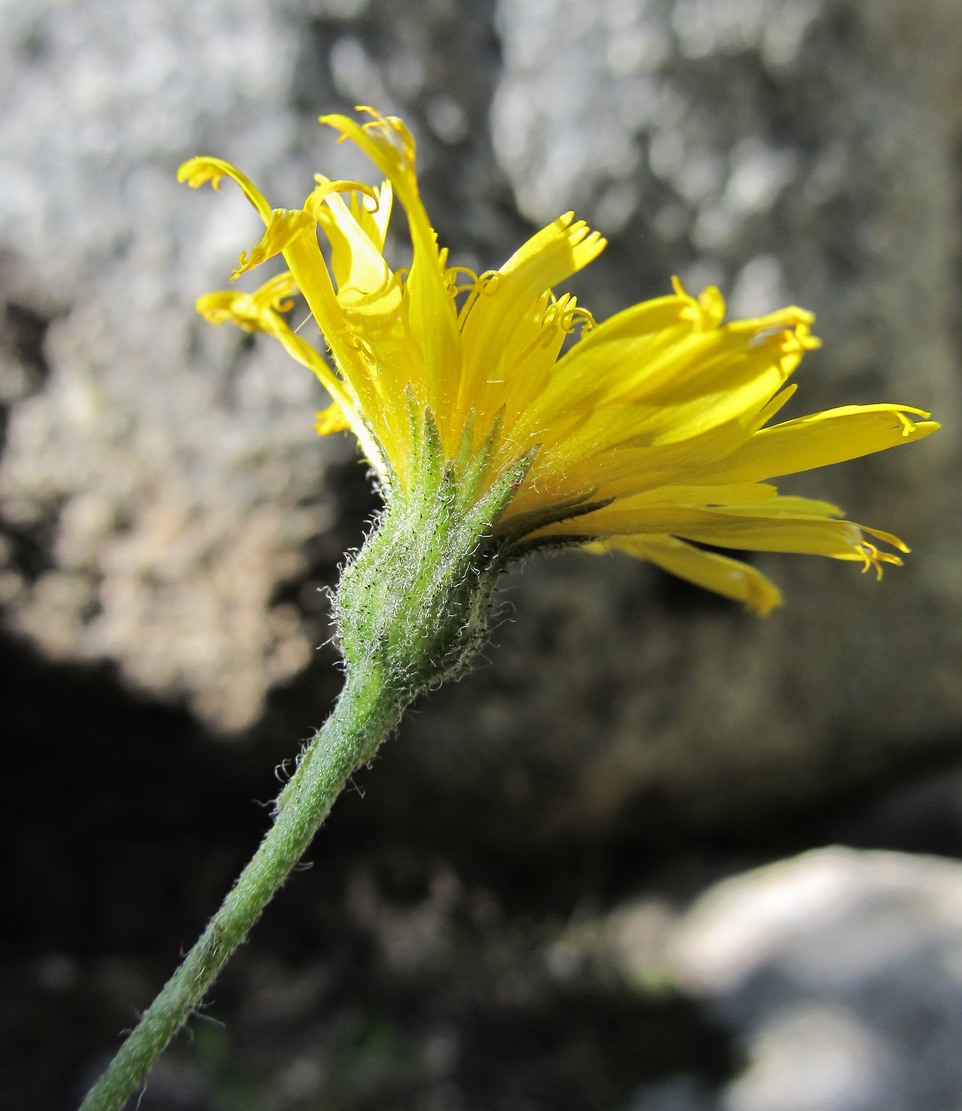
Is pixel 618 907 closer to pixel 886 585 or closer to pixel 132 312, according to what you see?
pixel 886 585

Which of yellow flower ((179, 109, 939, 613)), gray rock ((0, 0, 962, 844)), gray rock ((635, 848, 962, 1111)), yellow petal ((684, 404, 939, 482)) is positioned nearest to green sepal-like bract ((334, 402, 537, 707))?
yellow flower ((179, 109, 939, 613))

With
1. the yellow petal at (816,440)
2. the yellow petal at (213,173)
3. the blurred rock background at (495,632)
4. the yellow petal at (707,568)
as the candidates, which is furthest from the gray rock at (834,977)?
the yellow petal at (213,173)

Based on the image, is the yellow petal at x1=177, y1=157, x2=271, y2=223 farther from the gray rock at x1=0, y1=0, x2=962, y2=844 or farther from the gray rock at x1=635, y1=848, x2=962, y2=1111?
the gray rock at x1=635, y1=848, x2=962, y2=1111

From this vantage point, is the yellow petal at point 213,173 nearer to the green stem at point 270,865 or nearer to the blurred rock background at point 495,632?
the green stem at point 270,865

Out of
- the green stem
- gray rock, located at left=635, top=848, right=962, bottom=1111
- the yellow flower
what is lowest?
the green stem

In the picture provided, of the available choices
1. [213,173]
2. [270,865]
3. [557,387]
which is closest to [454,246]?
[213,173]

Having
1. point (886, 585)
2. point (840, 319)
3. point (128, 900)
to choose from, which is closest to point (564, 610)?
point (840, 319)

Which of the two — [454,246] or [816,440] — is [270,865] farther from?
[454,246]

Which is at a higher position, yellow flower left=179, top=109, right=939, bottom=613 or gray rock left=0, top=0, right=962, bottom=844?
gray rock left=0, top=0, right=962, bottom=844
